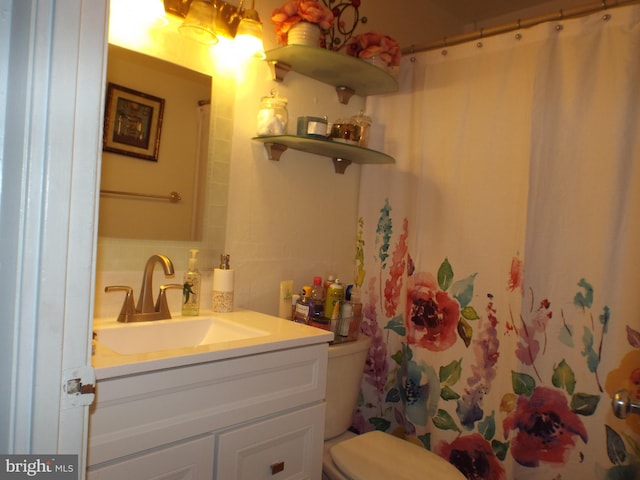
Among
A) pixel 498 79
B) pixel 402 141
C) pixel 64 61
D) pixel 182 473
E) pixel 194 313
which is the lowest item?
pixel 182 473

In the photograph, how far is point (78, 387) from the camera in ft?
1.68

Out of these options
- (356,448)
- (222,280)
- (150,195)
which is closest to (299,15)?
(150,195)

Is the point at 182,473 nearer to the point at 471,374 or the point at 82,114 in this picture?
the point at 82,114

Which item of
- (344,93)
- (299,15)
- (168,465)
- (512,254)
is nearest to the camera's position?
(168,465)

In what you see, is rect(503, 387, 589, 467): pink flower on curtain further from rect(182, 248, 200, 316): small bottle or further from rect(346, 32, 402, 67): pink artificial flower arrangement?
rect(346, 32, 402, 67): pink artificial flower arrangement

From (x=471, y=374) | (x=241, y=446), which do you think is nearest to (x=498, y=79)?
(x=471, y=374)

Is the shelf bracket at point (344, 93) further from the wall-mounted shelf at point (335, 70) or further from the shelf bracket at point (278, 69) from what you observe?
the shelf bracket at point (278, 69)

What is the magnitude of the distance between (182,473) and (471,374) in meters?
1.09

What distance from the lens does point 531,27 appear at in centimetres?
158

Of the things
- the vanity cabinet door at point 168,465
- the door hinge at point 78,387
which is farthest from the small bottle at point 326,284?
the door hinge at point 78,387

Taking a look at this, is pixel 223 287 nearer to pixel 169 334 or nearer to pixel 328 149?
pixel 169 334

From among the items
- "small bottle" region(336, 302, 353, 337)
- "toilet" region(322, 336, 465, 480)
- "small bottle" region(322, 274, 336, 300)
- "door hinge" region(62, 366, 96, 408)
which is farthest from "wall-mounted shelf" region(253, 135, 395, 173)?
"door hinge" region(62, 366, 96, 408)

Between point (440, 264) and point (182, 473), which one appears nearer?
point (182, 473)

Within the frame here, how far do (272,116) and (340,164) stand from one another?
1.39 ft
